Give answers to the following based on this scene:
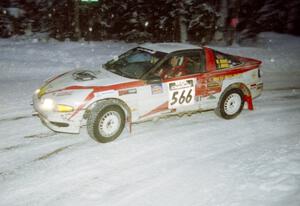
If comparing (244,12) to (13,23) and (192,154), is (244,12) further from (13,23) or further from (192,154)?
(192,154)

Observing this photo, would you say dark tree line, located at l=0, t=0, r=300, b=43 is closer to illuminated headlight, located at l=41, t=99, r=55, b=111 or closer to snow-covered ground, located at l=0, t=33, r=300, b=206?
snow-covered ground, located at l=0, t=33, r=300, b=206

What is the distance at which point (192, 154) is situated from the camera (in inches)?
246

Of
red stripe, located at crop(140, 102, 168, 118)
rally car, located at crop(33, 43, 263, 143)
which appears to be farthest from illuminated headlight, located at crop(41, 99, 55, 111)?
red stripe, located at crop(140, 102, 168, 118)

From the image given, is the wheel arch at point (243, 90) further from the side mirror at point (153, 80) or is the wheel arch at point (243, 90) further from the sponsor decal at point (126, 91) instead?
the sponsor decal at point (126, 91)

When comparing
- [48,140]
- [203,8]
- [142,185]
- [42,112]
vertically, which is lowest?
[142,185]

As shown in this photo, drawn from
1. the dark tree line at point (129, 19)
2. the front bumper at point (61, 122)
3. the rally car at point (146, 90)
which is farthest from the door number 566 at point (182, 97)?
the dark tree line at point (129, 19)

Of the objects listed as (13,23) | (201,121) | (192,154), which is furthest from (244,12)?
(192,154)

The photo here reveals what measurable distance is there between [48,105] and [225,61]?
3882 mm

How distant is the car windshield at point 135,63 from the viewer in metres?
7.01

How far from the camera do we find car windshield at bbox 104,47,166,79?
7.01 m

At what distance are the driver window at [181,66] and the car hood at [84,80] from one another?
2.62 feet

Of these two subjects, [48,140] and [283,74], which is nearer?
[48,140]

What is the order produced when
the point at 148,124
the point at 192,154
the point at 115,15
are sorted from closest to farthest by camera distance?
the point at 192,154 → the point at 148,124 → the point at 115,15

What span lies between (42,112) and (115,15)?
17.4 m
